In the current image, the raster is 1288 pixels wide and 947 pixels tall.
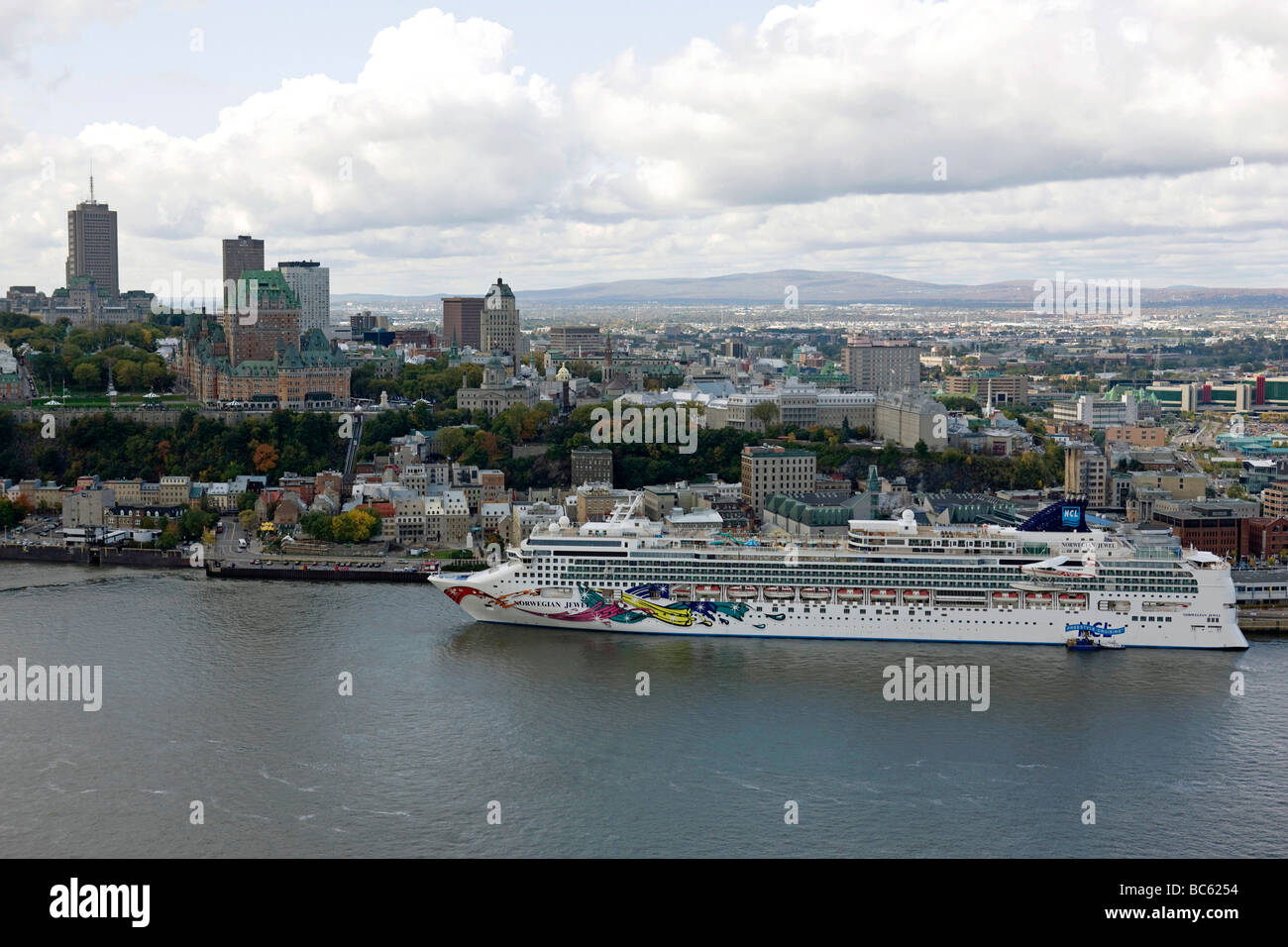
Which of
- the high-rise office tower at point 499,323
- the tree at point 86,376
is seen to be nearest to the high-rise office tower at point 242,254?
the high-rise office tower at point 499,323

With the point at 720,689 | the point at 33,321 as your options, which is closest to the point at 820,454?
the point at 720,689

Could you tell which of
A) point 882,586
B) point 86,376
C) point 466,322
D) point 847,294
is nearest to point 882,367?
point 466,322

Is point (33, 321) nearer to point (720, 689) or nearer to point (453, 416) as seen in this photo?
point (453, 416)

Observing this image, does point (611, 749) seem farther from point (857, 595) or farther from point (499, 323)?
point (499, 323)

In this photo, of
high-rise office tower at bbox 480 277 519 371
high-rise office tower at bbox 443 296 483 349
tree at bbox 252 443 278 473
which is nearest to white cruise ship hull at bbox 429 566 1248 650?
tree at bbox 252 443 278 473

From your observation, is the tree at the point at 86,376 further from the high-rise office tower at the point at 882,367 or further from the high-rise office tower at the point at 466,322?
the high-rise office tower at the point at 882,367

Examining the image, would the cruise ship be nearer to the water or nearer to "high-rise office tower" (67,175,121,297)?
the water
